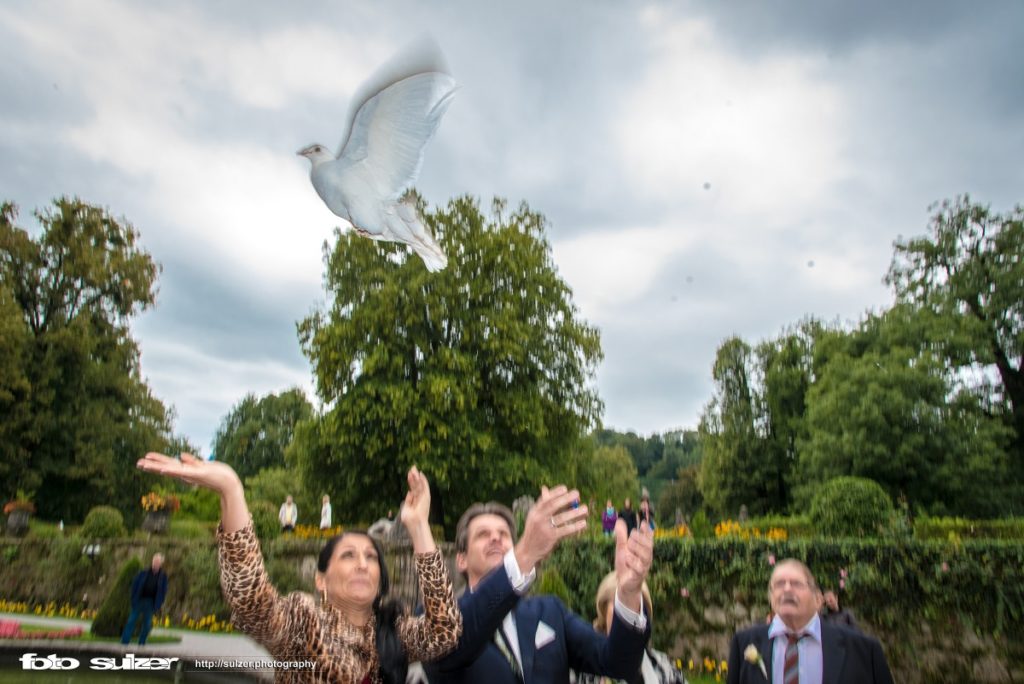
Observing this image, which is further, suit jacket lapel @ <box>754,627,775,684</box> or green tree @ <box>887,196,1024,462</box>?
green tree @ <box>887,196,1024,462</box>

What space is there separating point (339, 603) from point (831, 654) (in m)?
2.28

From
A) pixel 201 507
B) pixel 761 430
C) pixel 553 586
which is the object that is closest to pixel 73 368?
pixel 201 507

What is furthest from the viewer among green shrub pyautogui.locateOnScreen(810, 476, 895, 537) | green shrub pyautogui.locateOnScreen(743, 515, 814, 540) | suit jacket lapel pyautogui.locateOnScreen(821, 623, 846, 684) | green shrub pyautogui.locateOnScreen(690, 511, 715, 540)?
green shrub pyautogui.locateOnScreen(743, 515, 814, 540)

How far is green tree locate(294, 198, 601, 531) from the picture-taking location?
21.0 meters

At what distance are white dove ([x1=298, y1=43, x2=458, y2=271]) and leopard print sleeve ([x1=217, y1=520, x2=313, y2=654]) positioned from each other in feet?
8.48

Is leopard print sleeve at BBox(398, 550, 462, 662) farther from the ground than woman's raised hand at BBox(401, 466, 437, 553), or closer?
closer

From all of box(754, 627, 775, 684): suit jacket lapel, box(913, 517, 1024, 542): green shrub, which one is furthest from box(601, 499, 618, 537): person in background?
box(754, 627, 775, 684): suit jacket lapel

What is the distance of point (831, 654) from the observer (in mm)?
3164

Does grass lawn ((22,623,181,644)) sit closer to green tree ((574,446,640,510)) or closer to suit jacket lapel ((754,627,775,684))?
suit jacket lapel ((754,627,775,684))

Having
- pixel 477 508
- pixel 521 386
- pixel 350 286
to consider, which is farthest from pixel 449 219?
pixel 477 508

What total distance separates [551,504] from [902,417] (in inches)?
1138

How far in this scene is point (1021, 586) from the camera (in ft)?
26.9

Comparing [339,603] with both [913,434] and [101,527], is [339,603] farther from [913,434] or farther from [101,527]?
[913,434]

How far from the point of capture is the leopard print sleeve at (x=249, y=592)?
1990mm
